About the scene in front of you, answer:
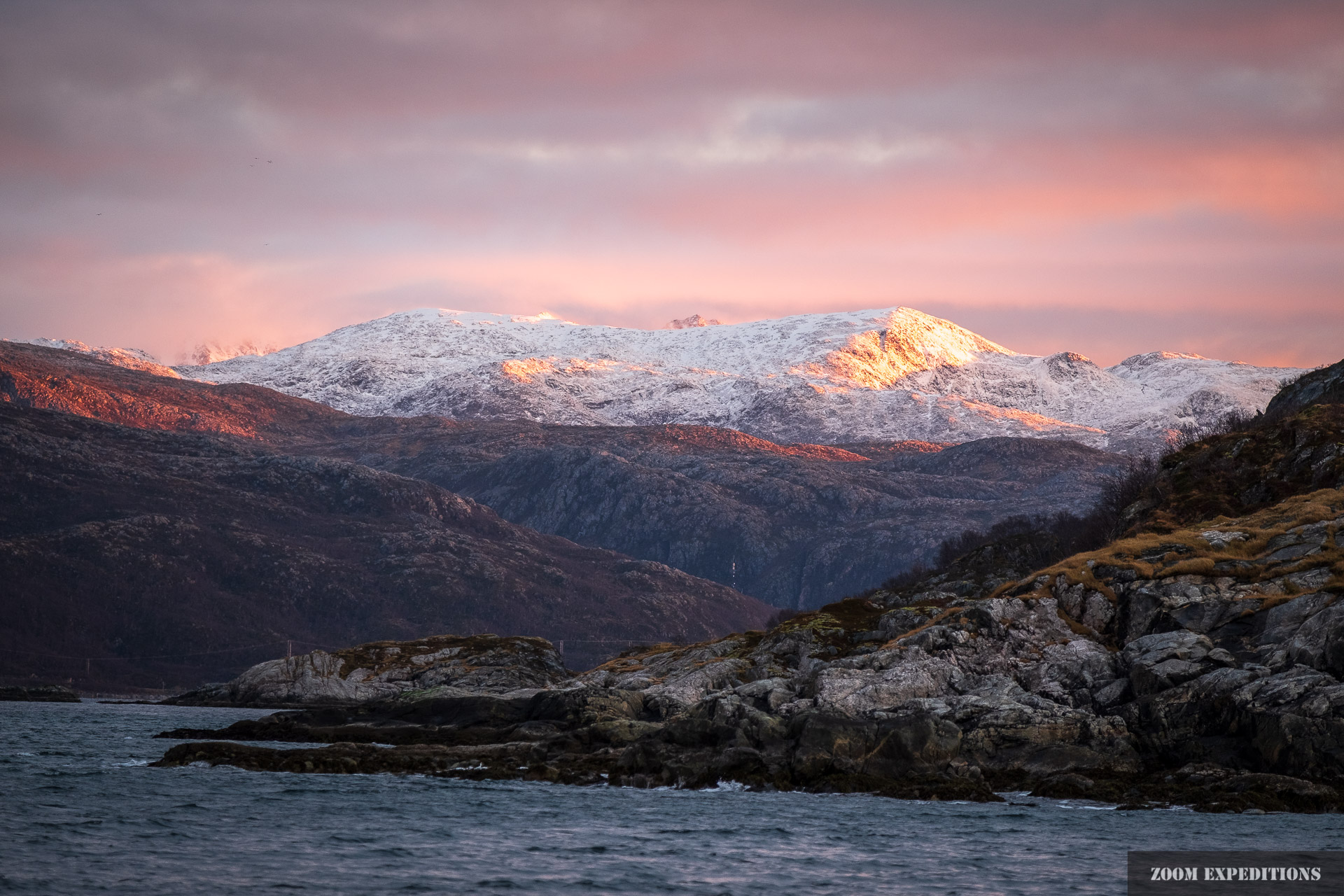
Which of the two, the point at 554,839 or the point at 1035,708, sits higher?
the point at 1035,708

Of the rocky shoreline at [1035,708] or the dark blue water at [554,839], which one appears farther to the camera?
the rocky shoreline at [1035,708]

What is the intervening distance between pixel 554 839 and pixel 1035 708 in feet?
93.8

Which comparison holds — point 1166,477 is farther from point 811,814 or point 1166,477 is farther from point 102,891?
point 102,891

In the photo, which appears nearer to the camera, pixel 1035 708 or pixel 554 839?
pixel 554 839

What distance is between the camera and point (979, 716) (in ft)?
238

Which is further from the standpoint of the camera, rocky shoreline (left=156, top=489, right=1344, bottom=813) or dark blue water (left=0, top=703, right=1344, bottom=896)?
rocky shoreline (left=156, top=489, right=1344, bottom=813)

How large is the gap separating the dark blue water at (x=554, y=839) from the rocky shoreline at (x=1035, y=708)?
9.94ft

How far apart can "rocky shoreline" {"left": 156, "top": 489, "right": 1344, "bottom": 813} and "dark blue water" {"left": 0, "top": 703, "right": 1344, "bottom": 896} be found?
3.03 metres

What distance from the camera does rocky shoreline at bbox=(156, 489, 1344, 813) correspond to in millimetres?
64750

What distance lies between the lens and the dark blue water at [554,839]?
153ft

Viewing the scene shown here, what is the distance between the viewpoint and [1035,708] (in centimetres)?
7181

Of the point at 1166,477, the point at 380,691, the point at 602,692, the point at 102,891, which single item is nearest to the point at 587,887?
the point at 102,891

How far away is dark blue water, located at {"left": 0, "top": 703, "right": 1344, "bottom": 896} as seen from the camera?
46.6 meters

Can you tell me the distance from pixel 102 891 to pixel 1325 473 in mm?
91150
